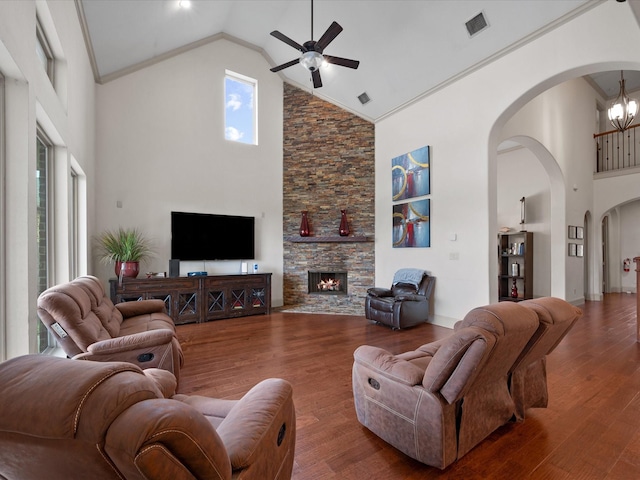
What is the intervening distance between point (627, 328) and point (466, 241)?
272 cm

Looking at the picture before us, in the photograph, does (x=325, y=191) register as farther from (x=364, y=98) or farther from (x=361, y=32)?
(x=361, y=32)

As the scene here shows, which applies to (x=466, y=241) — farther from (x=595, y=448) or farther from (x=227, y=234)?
(x=227, y=234)

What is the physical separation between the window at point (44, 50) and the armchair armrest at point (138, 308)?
2.37m

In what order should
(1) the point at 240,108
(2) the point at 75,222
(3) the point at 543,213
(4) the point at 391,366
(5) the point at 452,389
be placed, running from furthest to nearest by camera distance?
(3) the point at 543,213, (1) the point at 240,108, (2) the point at 75,222, (4) the point at 391,366, (5) the point at 452,389

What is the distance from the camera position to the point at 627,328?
4801mm

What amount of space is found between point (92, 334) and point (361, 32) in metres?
5.52

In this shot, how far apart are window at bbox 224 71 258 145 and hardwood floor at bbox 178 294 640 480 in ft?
12.6

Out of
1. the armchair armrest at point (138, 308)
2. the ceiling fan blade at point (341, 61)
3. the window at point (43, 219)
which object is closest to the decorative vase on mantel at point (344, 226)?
the ceiling fan blade at point (341, 61)

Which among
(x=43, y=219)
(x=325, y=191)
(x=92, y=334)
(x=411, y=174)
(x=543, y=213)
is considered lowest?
(x=92, y=334)

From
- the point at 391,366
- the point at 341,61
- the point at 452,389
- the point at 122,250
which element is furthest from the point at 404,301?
the point at 122,250

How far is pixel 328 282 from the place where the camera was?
699 centimetres

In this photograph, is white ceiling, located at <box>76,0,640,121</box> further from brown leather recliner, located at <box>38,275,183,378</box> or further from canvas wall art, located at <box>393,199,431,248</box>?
brown leather recliner, located at <box>38,275,183,378</box>

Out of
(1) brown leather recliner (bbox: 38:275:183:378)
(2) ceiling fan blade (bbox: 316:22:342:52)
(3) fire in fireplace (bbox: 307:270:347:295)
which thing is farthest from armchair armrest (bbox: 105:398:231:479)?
(3) fire in fireplace (bbox: 307:270:347:295)

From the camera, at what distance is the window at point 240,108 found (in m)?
6.47
